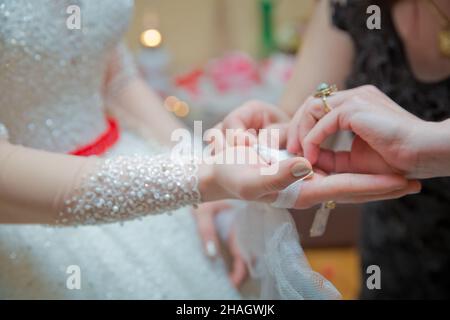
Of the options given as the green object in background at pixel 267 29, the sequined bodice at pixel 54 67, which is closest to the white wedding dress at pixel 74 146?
the sequined bodice at pixel 54 67

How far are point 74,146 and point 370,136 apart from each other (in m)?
0.34

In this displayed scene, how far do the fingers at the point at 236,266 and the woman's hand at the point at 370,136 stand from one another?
0.65 feet

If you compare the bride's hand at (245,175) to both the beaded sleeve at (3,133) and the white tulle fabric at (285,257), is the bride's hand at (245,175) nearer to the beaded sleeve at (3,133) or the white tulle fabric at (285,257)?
the white tulle fabric at (285,257)

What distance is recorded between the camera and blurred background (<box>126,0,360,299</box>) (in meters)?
0.98

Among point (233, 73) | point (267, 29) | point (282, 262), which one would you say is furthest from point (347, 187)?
point (267, 29)

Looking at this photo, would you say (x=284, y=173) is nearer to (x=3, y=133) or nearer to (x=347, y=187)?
(x=347, y=187)

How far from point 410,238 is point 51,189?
56 cm

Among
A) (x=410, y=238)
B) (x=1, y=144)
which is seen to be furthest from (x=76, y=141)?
(x=410, y=238)

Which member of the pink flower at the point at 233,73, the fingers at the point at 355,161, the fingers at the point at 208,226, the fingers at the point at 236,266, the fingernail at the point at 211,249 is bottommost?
the fingers at the point at 236,266

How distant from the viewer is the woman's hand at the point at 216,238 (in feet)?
2.20

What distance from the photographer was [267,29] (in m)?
1.35

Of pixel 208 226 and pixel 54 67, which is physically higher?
pixel 54 67

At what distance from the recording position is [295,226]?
53 centimetres
